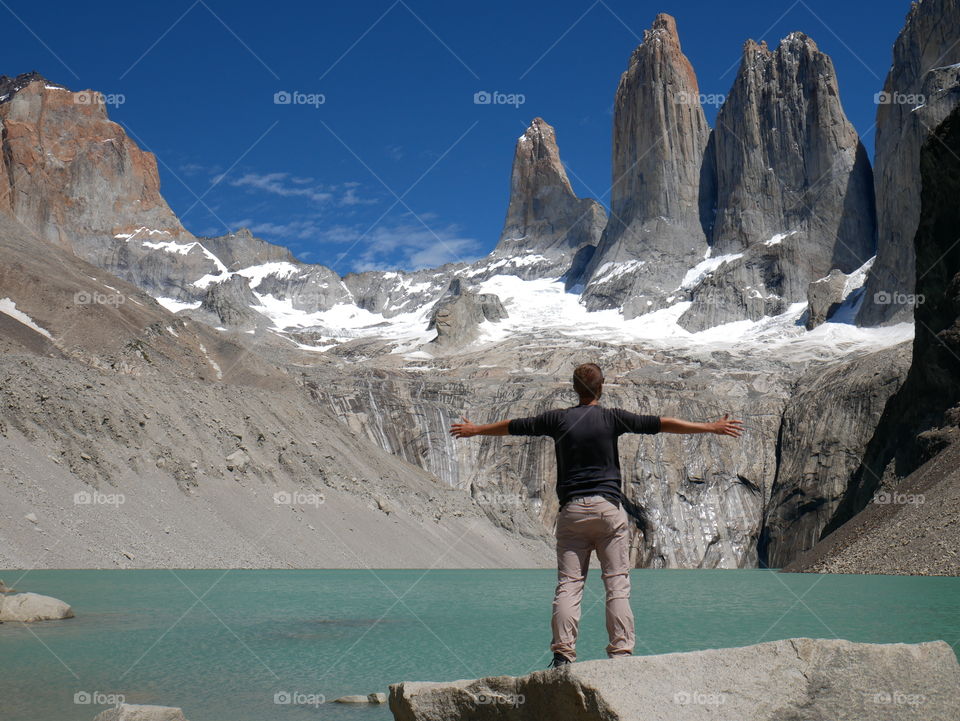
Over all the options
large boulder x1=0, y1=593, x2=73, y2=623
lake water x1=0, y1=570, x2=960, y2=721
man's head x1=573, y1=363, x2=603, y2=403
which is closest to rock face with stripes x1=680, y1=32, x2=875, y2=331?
lake water x1=0, y1=570, x2=960, y2=721

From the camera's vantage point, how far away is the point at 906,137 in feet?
419

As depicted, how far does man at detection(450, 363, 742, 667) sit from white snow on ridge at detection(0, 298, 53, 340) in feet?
193

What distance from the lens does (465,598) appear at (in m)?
30.4

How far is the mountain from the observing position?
125125mm

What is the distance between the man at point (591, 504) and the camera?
721 centimetres

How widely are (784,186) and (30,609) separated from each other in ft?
529

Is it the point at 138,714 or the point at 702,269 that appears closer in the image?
the point at 138,714

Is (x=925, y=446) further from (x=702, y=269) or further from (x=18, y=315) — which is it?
(x=702, y=269)

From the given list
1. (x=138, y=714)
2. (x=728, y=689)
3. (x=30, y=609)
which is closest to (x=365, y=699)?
(x=138, y=714)

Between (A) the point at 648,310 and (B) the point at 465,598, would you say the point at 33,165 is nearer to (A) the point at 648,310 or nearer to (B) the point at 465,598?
(A) the point at 648,310

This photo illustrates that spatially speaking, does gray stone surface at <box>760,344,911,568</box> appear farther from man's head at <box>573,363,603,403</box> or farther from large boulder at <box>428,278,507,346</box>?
large boulder at <box>428,278,507,346</box>

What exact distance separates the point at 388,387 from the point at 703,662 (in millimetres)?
93117

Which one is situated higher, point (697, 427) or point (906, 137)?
point (906, 137)

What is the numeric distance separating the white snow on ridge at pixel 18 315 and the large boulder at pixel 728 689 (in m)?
59.1
